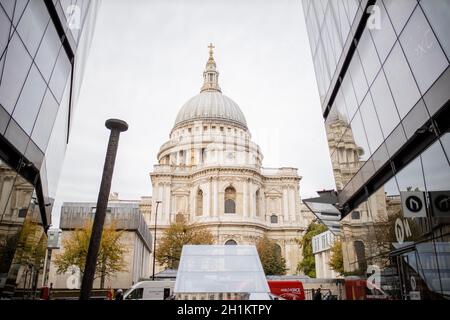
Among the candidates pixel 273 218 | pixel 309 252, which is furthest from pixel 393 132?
pixel 273 218

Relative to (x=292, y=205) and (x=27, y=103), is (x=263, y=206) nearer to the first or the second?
(x=292, y=205)

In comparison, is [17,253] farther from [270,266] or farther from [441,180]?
[270,266]

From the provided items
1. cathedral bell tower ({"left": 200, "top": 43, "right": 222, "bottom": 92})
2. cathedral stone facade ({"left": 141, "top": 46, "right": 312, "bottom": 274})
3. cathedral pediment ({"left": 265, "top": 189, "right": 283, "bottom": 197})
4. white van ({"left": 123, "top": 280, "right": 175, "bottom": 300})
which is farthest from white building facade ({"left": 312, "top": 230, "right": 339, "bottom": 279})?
cathedral bell tower ({"left": 200, "top": 43, "right": 222, "bottom": 92})

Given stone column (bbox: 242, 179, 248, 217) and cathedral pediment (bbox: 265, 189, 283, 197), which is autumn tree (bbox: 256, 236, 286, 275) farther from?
cathedral pediment (bbox: 265, 189, 283, 197)

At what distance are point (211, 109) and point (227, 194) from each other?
94.4 feet

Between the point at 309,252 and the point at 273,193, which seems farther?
the point at 273,193

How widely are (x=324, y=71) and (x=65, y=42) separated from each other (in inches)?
456

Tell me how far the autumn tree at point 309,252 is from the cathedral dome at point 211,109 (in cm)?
3393

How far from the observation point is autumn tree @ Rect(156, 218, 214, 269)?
46312 millimetres

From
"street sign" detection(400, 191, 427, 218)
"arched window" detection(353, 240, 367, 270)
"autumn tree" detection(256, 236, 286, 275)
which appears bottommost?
"arched window" detection(353, 240, 367, 270)

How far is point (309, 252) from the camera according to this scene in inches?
2232

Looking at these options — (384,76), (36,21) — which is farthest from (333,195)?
(36,21)

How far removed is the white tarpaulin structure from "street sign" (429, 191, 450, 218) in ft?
16.2

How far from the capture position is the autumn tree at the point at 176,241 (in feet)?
152
